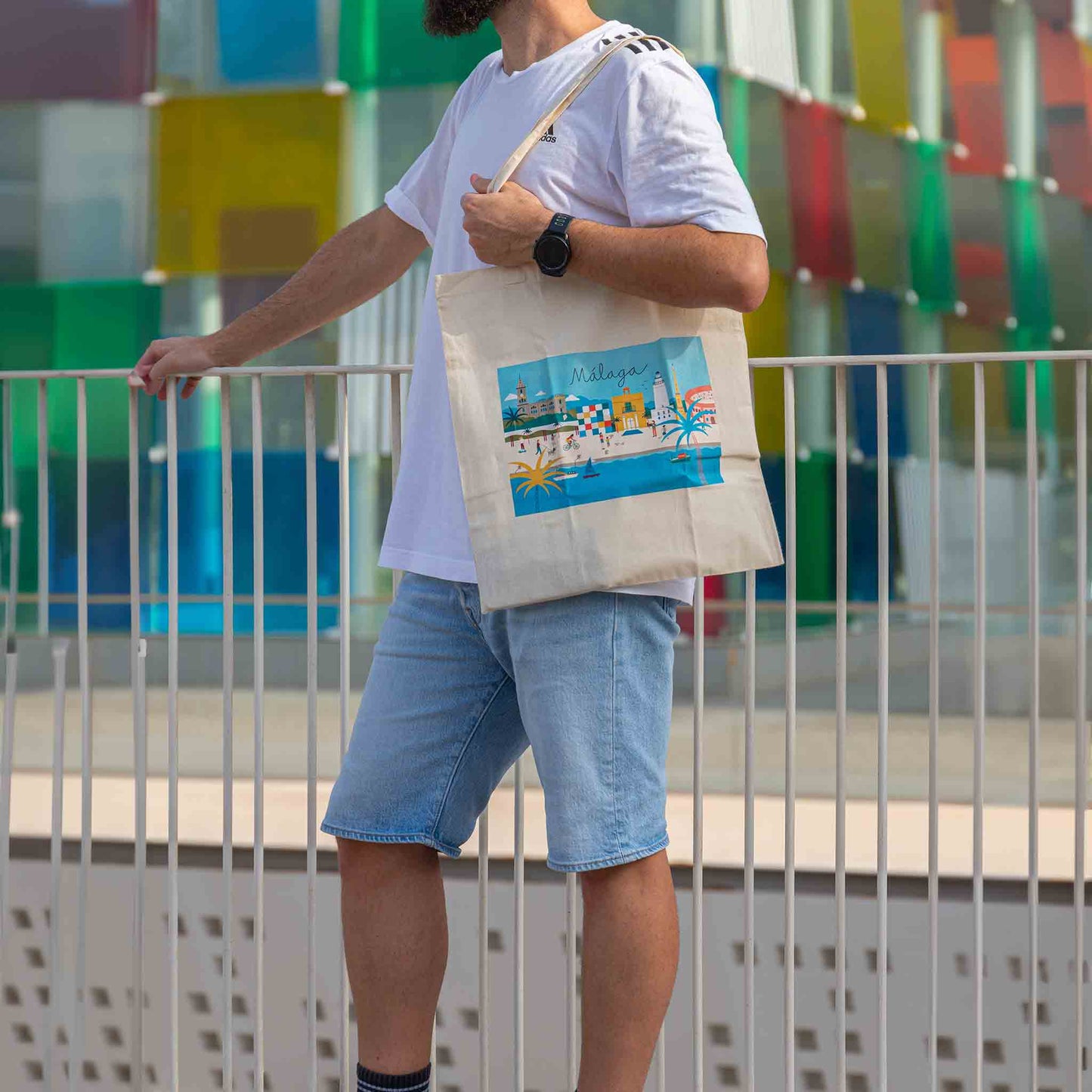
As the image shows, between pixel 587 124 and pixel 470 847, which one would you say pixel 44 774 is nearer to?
pixel 470 847

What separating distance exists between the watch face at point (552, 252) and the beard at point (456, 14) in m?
0.30

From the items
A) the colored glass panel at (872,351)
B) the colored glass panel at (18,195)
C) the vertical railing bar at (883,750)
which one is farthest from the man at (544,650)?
the colored glass panel at (18,195)

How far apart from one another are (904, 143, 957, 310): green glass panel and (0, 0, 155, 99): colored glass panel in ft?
9.67

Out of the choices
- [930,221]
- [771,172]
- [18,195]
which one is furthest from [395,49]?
[930,221]

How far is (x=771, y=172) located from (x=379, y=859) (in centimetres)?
398

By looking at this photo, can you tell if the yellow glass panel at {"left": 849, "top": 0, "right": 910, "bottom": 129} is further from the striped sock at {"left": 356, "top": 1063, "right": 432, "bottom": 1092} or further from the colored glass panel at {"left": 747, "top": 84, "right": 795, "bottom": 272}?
the striped sock at {"left": 356, "top": 1063, "right": 432, "bottom": 1092}

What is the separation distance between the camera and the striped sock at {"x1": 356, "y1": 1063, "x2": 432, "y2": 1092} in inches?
56.4

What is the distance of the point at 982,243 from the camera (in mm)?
4898

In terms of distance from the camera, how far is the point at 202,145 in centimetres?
510

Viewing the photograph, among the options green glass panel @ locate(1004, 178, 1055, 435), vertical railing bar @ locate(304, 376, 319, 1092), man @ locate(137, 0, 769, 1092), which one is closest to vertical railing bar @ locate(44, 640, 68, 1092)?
vertical railing bar @ locate(304, 376, 319, 1092)

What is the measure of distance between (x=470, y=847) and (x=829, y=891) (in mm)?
997

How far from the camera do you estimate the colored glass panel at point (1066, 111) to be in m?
4.77

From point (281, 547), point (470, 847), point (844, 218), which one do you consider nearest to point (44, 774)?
point (281, 547)

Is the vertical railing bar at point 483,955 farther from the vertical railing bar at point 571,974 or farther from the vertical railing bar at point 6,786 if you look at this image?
the vertical railing bar at point 6,786
